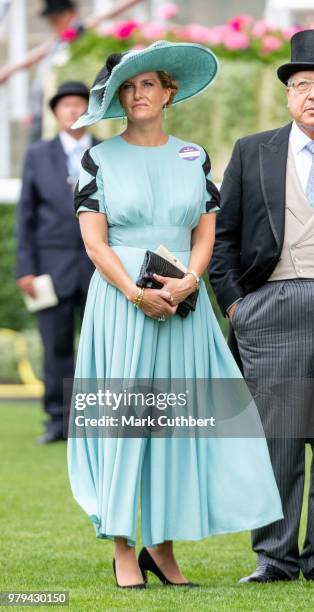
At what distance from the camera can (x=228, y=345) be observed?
6863 mm

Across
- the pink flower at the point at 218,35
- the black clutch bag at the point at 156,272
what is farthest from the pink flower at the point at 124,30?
the black clutch bag at the point at 156,272

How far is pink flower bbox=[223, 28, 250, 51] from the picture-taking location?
1385cm

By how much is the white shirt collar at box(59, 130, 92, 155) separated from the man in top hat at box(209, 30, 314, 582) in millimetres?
4134

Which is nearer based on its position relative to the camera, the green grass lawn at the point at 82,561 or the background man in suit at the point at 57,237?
the green grass lawn at the point at 82,561

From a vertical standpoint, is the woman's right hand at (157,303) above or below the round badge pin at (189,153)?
below

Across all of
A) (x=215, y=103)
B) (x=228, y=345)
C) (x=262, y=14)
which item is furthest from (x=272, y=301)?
(x=262, y=14)

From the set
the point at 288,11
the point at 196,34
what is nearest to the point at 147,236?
the point at 196,34

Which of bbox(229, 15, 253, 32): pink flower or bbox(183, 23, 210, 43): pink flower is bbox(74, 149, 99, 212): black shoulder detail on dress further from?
bbox(229, 15, 253, 32): pink flower

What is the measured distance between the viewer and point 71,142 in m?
10.8

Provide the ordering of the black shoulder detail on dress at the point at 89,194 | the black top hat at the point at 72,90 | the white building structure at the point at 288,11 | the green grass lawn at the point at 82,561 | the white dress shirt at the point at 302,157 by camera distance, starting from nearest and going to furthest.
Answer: the green grass lawn at the point at 82,561
the black shoulder detail on dress at the point at 89,194
the white dress shirt at the point at 302,157
the black top hat at the point at 72,90
the white building structure at the point at 288,11

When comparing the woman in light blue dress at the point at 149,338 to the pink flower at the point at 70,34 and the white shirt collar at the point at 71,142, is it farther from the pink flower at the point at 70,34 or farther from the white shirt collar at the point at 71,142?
the pink flower at the point at 70,34

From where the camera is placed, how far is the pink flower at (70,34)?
1386cm

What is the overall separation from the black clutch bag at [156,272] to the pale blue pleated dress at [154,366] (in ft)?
0.24

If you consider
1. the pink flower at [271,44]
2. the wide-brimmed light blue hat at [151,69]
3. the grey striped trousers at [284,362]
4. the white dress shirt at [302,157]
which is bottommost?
the grey striped trousers at [284,362]
